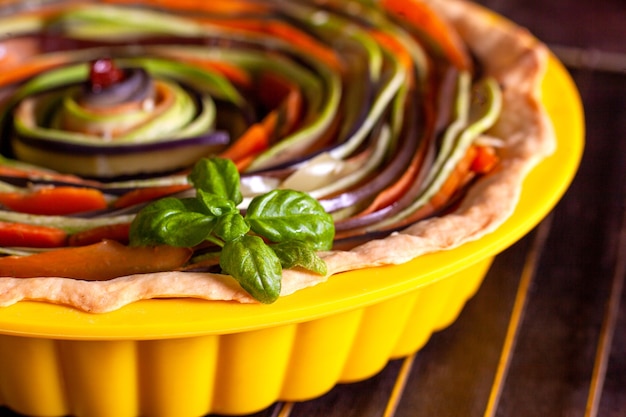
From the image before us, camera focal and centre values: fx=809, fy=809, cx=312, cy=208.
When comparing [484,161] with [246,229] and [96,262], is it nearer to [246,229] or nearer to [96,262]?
[246,229]

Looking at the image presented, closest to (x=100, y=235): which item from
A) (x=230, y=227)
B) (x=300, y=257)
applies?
(x=230, y=227)

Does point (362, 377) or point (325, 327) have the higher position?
point (325, 327)

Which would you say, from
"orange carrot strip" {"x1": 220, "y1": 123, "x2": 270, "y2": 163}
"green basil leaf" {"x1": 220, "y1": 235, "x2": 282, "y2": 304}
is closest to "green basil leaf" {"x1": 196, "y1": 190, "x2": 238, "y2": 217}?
"green basil leaf" {"x1": 220, "y1": 235, "x2": 282, "y2": 304}

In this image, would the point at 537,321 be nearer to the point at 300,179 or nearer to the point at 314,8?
the point at 300,179

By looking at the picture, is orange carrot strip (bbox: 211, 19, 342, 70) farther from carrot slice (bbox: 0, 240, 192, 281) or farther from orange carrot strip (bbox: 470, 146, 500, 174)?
carrot slice (bbox: 0, 240, 192, 281)

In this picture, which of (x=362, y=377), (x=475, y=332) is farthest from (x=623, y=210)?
(x=362, y=377)

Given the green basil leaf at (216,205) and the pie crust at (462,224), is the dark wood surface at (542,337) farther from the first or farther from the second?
the green basil leaf at (216,205)
